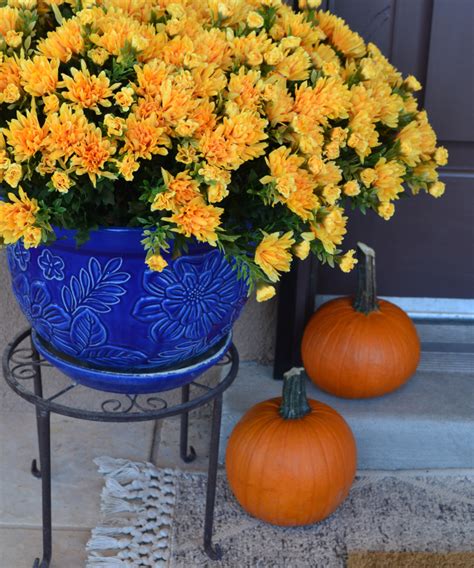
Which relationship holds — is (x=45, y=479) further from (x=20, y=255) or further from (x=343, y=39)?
(x=343, y=39)

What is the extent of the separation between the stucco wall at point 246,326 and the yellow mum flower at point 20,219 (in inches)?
41.9

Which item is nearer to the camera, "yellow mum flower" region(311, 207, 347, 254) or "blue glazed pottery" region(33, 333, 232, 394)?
"yellow mum flower" region(311, 207, 347, 254)

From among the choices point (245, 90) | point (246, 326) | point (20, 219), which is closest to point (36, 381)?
point (246, 326)

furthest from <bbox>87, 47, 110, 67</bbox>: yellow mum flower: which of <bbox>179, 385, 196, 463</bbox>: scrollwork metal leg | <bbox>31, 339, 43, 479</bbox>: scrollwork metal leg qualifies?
<bbox>179, 385, 196, 463</bbox>: scrollwork metal leg

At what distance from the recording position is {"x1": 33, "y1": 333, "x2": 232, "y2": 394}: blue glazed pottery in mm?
1534

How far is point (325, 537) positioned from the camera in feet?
6.24

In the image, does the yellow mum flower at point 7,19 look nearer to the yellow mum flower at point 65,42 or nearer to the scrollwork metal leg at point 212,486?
the yellow mum flower at point 65,42

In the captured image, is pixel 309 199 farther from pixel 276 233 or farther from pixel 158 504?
pixel 158 504

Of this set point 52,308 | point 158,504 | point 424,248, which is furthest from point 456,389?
point 52,308

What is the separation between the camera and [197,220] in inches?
48.5

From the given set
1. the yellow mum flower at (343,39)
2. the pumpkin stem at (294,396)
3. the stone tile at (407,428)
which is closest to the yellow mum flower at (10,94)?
the yellow mum flower at (343,39)

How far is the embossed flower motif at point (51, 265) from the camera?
4.68 ft

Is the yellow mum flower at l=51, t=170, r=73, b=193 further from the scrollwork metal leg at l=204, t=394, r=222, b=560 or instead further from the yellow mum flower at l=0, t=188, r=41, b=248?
the scrollwork metal leg at l=204, t=394, r=222, b=560

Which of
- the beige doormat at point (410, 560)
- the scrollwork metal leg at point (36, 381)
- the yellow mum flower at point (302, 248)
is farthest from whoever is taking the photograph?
the scrollwork metal leg at point (36, 381)
